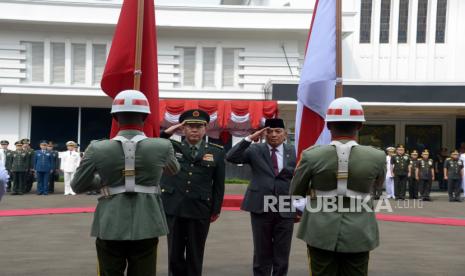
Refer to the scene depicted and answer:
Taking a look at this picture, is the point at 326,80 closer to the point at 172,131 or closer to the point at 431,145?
the point at 172,131

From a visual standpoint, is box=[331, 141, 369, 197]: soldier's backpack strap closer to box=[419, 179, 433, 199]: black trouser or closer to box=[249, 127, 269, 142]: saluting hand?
box=[249, 127, 269, 142]: saluting hand

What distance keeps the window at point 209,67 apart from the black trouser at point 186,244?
64.4ft

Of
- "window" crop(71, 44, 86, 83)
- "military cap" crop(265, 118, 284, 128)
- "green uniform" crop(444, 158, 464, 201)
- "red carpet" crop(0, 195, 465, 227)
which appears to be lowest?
"red carpet" crop(0, 195, 465, 227)

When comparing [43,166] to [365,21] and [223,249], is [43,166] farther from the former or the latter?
[365,21]

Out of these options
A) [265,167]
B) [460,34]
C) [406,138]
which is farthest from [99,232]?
[460,34]

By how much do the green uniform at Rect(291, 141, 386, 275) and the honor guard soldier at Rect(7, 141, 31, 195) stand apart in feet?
51.3

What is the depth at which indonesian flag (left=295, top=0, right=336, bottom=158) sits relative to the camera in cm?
621

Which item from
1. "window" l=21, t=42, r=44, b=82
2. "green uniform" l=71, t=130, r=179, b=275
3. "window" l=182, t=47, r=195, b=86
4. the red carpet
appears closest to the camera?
"green uniform" l=71, t=130, r=179, b=275

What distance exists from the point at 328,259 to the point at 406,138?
2107cm

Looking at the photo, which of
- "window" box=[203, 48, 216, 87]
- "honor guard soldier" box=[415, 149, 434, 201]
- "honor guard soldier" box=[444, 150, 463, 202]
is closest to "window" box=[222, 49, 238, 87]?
"window" box=[203, 48, 216, 87]

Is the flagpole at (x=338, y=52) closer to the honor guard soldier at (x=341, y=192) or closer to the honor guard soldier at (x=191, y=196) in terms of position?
the honor guard soldier at (x=191, y=196)

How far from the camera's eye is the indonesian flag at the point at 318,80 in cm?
621

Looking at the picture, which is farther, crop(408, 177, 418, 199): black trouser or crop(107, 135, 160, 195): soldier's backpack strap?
crop(408, 177, 418, 199): black trouser

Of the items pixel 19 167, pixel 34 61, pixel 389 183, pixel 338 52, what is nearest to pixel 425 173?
pixel 389 183
